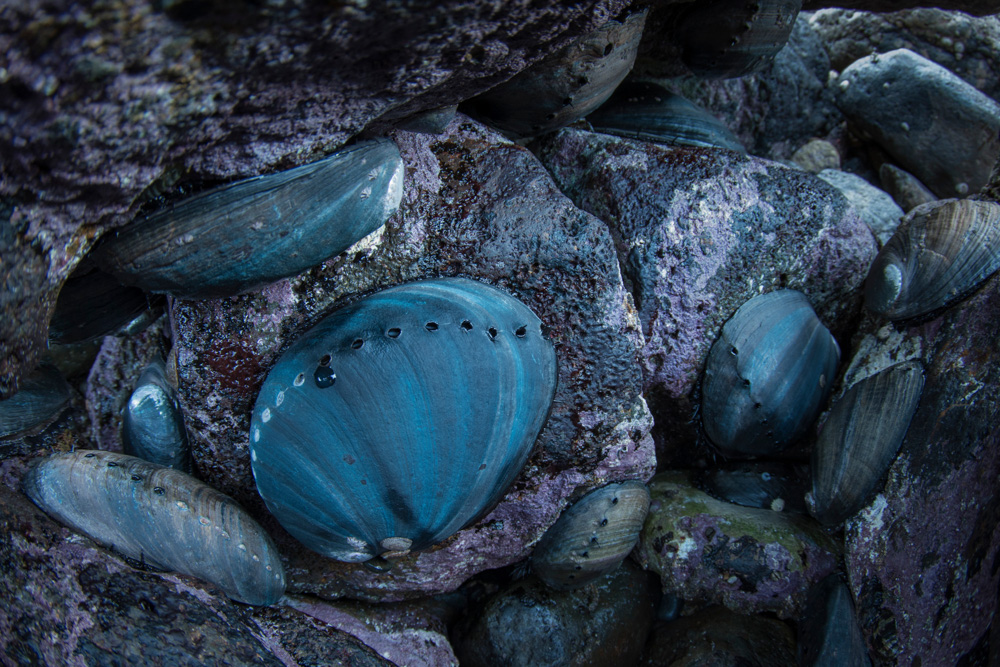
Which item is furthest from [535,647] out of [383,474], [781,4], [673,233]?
[781,4]

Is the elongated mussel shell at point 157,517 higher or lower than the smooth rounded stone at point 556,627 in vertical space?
higher

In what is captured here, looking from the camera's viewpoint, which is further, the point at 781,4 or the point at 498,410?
the point at 781,4

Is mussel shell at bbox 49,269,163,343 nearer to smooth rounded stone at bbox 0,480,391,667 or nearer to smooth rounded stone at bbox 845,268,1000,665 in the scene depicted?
smooth rounded stone at bbox 0,480,391,667

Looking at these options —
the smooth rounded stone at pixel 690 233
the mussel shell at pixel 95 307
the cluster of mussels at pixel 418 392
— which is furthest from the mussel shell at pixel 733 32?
the mussel shell at pixel 95 307

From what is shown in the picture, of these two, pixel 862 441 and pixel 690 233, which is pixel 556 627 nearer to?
pixel 862 441

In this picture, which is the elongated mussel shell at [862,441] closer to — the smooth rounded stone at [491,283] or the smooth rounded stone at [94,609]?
the smooth rounded stone at [491,283]

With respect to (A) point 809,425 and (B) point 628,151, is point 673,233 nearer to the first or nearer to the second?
(B) point 628,151
